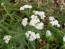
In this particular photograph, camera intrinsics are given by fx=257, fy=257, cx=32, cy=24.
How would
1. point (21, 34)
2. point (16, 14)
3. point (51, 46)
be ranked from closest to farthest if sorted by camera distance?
point (21, 34), point (51, 46), point (16, 14)

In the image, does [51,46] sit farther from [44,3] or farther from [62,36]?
[44,3]

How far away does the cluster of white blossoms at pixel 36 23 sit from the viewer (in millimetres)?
2211

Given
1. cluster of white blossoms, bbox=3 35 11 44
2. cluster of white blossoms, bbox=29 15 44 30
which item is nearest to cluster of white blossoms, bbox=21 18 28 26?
cluster of white blossoms, bbox=29 15 44 30

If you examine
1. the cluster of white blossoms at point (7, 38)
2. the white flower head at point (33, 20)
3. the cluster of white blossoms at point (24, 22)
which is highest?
the white flower head at point (33, 20)

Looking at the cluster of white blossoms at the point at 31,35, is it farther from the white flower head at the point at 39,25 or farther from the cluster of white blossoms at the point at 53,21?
the cluster of white blossoms at the point at 53,21

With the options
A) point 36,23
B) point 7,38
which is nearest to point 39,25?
point 36,23

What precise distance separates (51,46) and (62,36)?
13 cm

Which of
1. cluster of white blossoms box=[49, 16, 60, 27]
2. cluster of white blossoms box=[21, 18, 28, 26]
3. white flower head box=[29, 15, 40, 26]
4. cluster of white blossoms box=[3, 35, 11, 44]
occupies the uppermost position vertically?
white flower head box=[29, 15, 40, 26]

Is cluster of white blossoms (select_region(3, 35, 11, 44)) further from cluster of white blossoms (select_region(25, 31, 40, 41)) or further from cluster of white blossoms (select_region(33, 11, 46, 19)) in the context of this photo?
cluster of white blossoms (select_region(33, 11, 46, 19))

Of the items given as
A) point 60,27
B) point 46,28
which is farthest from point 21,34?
point 60,27

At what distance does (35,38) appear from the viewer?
2.18 metres

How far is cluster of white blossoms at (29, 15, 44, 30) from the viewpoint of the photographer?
2211 mm

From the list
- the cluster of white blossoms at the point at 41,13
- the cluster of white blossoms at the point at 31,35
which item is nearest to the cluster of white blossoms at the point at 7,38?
the cluster of white blossoms at the point at 31,35

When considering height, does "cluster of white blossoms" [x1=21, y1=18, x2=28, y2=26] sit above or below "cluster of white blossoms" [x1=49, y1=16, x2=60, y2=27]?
above
